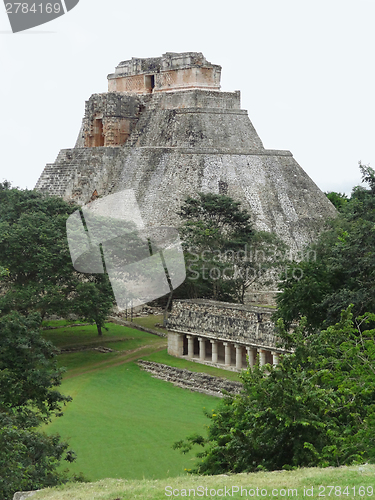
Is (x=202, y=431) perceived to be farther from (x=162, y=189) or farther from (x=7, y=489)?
(x=162, y=189)

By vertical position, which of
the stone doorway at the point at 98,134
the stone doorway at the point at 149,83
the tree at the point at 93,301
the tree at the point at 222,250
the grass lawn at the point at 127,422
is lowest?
the grass lawn at the point at 127,422

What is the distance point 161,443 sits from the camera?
1772 centimetres

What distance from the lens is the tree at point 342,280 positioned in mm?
18328

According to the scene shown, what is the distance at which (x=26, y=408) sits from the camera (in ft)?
47.9

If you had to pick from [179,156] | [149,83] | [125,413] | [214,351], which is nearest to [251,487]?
[125,413]

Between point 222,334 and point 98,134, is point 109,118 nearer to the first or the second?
point 98,134

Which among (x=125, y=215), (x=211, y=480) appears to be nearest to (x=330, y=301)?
(x=211, y=480)

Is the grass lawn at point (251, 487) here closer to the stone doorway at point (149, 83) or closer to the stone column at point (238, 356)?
the stone column at point (238, 356)

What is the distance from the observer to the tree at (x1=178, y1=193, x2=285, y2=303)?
29.5 metres

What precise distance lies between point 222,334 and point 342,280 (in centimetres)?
552

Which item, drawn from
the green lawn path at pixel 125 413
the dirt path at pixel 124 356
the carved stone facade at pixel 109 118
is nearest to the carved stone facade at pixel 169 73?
the carved stone facade at pixel 109 118

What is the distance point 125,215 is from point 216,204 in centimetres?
676

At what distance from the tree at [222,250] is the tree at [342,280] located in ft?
28.5

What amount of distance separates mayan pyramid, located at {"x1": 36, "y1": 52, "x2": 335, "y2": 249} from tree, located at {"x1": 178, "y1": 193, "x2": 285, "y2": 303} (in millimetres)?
3412
